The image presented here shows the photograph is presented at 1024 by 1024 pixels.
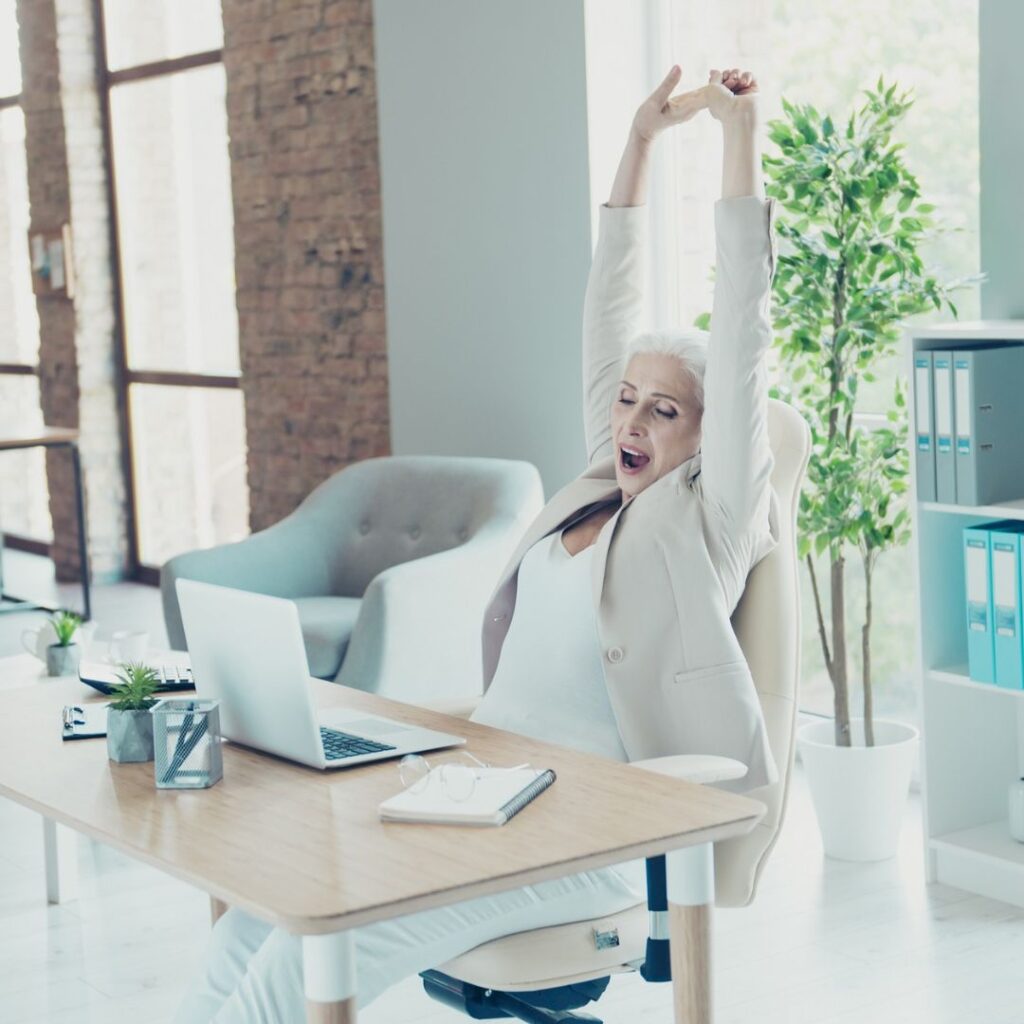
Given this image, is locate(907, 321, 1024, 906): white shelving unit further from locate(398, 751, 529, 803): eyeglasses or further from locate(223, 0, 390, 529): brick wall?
locate(223, 0, 390, 529): brick wall

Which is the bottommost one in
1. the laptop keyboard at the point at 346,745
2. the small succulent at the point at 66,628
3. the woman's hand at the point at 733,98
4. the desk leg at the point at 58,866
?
the desk leg at the point at 58,866

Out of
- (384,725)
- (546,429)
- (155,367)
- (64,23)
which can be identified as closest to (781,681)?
(384,725)

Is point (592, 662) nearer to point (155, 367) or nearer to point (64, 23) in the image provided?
point (155, 367)

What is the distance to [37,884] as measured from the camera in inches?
150

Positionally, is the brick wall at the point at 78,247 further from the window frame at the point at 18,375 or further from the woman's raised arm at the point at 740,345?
the woman's raised arm at the point at 740,345

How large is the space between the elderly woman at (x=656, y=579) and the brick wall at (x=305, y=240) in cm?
309

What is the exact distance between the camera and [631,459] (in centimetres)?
259

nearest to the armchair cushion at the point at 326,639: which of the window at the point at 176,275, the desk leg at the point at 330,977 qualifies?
the desk leg at the point at 330,977

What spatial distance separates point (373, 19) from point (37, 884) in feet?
9.86

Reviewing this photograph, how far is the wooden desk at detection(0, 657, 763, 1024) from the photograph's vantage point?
164 cm

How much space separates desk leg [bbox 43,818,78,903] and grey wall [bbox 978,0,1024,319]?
2372mm

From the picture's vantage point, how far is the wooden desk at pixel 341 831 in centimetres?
164

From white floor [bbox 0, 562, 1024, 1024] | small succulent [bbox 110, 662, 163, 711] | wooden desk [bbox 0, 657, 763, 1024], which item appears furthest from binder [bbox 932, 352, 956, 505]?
small succulent [bbox 110, 662, 163, 711]

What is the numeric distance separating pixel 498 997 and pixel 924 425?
72.8 inches
